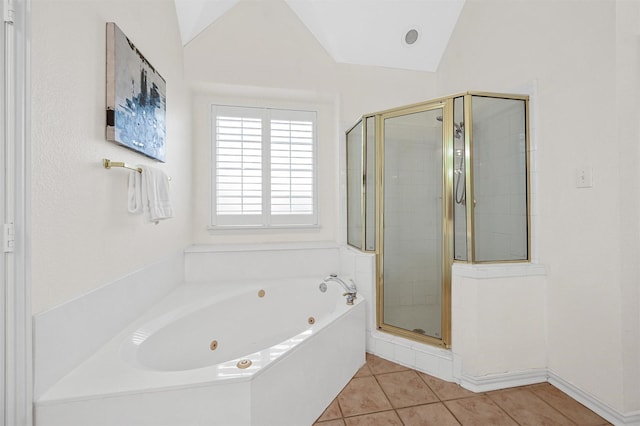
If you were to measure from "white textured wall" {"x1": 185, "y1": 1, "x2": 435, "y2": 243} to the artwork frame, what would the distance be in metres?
0.79

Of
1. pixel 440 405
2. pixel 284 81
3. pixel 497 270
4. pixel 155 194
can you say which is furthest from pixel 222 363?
pixel 284 81

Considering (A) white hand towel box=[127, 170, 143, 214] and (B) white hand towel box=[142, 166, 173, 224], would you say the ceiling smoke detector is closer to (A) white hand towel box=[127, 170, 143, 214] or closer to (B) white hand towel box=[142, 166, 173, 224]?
(B) white hand towel box=[142, 166, 173, 224]

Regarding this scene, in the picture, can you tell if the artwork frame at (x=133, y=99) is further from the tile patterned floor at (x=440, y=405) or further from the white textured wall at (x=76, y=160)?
the tile patterned floor at (x=440, y=405)

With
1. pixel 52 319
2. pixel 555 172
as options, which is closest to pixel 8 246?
pixel 52 319

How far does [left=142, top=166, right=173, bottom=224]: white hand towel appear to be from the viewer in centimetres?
155

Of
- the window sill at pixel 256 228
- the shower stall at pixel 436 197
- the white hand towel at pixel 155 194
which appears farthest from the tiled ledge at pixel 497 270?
the white hand towel at pixel 155 194

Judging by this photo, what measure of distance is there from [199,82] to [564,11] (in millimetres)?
2550

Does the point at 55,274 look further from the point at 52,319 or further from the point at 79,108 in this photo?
the point at 79,108

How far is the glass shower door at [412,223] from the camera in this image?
210 centimetres

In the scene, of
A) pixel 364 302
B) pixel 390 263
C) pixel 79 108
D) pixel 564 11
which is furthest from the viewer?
pixel 390 263

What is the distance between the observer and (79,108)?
1171mm

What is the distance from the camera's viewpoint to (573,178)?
1.68m

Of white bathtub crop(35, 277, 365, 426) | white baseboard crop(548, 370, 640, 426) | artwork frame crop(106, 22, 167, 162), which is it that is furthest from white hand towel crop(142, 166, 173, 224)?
white baseboard crop(548, 370, 640, 426)

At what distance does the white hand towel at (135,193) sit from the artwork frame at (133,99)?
0.14m
